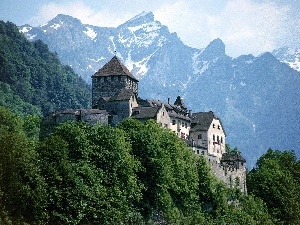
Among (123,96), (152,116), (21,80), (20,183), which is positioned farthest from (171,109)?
(21,80)

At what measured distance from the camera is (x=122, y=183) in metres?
62.8

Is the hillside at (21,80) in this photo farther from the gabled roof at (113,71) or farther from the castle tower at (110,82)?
the castle tower at (110,82)

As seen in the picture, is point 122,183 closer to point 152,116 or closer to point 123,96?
point 152,116

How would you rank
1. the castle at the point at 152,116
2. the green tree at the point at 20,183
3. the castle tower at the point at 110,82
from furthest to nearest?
1. the castle tower at the point at 110,82
2. the castle at the point at 152,116
3. the green tree at the point at 20,183

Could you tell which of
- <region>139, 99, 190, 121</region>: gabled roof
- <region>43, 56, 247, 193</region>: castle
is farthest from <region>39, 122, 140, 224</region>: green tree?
<region>139, 99, 190, 121</region>: gabled roof

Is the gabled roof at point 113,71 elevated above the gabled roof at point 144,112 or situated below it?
above

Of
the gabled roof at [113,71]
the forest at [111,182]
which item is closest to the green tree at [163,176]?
the forest at [111,182]

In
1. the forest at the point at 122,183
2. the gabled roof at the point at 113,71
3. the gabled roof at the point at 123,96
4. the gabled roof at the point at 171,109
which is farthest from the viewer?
the gabled roof at the point at 113,71

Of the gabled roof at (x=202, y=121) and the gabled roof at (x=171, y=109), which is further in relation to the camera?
the gabled roof at (x=202, y=121)

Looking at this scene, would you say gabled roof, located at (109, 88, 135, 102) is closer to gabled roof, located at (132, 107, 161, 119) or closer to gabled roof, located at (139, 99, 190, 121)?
gabled roof, located at (132, 107, 161, 119)

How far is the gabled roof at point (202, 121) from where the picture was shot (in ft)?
366

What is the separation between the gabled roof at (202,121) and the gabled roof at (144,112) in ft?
60.7

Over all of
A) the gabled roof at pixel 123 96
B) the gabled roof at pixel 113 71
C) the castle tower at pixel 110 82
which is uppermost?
the gabled roof at pixel 113 71

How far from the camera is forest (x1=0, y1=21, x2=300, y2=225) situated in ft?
171
